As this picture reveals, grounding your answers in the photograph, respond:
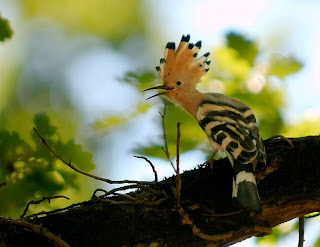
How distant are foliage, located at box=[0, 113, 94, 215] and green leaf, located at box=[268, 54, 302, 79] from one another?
5.26ft

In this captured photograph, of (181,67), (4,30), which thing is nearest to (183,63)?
(181,67)

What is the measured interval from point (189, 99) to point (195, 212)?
1168mm

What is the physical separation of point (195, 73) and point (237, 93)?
0.32 meters

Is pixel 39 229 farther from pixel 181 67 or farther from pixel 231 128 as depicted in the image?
pixel 181 67

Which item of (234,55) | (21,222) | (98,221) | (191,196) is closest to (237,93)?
(234,55)

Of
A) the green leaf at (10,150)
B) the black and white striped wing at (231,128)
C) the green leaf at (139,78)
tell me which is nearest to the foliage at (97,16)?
the green leaf at (139,78)

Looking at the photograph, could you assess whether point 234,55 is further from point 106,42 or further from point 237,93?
point 106,42

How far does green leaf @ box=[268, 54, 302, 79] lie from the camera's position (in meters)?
3.64

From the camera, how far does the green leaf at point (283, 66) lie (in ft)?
12.0

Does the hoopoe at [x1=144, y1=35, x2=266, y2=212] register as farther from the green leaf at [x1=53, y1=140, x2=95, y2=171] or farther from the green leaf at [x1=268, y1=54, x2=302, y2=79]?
the green leaf at [x1=53, y1=140, x2=95, y2=171]

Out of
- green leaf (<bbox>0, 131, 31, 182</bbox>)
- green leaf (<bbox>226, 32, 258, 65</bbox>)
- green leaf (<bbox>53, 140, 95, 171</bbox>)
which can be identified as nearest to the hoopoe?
green leaf (<bbox>226, 32, 258, 65</bbox>)

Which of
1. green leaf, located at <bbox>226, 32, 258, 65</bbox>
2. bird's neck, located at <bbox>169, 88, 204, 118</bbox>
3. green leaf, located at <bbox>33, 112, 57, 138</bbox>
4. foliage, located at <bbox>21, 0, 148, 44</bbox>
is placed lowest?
green leaf, located at <bbox>33, 112, 57, 138</bbox>

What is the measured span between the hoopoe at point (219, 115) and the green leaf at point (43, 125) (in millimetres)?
790

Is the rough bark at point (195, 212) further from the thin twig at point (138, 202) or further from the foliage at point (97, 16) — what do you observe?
the foliage at point (97, 16)
